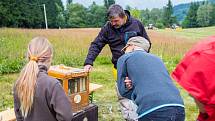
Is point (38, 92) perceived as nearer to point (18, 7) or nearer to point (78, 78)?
point (78, 78)

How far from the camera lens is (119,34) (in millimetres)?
4922

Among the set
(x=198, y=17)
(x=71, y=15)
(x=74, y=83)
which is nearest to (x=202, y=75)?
(x=74, y=83)

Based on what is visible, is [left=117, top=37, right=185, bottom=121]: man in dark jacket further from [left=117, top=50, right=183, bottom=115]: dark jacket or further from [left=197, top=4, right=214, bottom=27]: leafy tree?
[left=197, top=4, right=214, bottom=27]: leafy tree

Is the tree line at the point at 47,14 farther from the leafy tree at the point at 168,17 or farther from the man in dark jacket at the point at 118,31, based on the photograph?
the man in dark jacket at the point at 118,31

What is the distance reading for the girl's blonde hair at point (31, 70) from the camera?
2.78 meters

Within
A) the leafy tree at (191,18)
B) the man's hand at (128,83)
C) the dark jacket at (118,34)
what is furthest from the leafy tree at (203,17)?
the man's hand at (128,83)

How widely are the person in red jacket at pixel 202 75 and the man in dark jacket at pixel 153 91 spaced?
174cm

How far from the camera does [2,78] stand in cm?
836

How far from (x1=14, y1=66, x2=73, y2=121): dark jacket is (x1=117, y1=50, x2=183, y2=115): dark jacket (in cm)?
62

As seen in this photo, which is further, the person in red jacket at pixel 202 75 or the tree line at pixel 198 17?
the tree line at pixel 198 17

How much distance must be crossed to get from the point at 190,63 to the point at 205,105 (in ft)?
0.49

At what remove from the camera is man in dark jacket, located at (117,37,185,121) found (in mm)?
3059

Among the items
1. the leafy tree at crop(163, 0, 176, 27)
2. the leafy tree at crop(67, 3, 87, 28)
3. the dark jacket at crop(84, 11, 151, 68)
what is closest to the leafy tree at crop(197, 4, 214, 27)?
the leafy tree at crop(163, 0, 176, 27)

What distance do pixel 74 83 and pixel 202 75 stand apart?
117 inches
